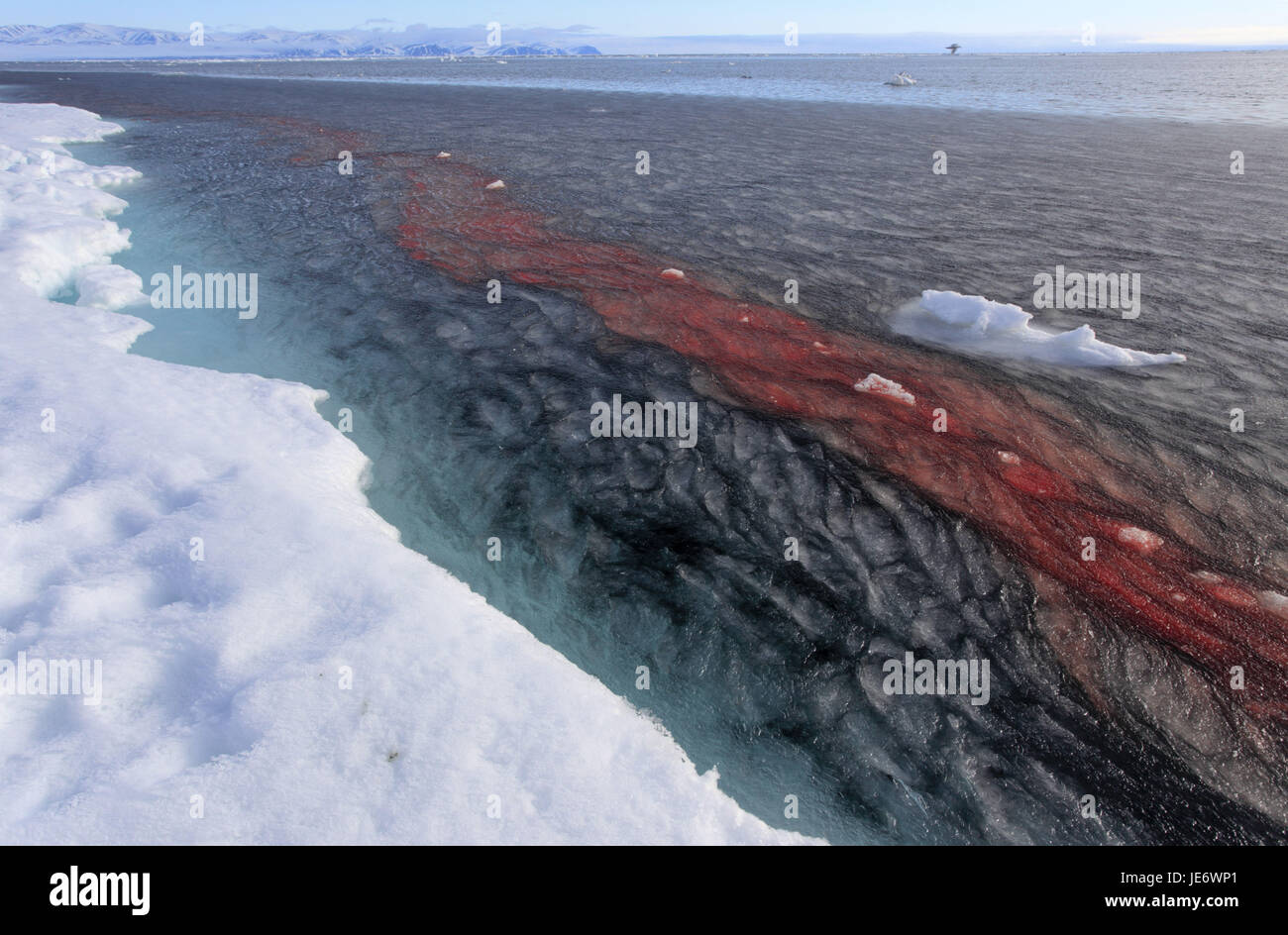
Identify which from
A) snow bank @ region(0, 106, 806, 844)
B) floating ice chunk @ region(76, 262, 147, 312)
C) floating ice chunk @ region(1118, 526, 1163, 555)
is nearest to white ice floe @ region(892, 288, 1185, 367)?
floating ice chunk @ region(1118, 526, 1163, 555)

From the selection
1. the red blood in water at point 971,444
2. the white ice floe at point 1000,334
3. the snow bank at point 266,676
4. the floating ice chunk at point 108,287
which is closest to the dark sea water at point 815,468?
the red blood in water at point 971,444

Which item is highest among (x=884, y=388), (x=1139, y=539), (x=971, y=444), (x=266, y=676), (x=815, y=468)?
(x=884, y=388)

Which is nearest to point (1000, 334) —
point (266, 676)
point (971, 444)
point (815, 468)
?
point (971, 444)

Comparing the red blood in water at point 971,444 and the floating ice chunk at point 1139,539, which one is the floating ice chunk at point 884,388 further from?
the floating ice chunk at point 1139,539

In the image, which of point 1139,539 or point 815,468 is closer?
point 1139,539

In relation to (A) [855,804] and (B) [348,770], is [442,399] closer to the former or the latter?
(B) [348,770]

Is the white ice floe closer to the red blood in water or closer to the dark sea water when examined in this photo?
the dark sea water

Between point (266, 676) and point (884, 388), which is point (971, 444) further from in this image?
point (266, 676)
